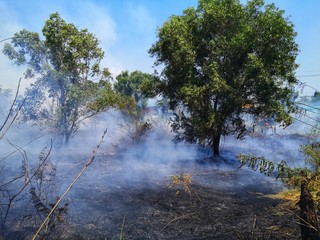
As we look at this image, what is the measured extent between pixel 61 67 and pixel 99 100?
249 centimetres

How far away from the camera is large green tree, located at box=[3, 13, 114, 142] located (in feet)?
49.6

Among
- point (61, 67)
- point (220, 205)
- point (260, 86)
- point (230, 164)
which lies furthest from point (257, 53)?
point (61, 67)

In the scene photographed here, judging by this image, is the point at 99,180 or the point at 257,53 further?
the point at 257,53

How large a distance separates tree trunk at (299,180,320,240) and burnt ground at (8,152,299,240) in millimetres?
606

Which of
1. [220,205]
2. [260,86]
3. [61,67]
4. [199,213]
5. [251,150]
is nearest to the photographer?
[199,213]

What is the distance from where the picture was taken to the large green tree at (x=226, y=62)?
13180 millimetres

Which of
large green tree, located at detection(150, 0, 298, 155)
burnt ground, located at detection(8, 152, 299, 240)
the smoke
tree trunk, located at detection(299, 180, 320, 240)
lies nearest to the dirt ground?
burnt ground, located at detection(8, 152, 299, 240)

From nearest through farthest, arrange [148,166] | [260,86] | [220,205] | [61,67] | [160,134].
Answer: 1. [220,205]
2. [260,86]
3. [148,166]
4. [61,67]
5. [160,134]

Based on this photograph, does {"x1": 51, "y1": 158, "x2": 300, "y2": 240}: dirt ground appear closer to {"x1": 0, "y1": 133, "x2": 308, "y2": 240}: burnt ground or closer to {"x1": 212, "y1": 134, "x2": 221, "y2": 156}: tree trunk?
{"x1": 0, "y1": 133, "x2": 308, "y2": 240}: burnt ground

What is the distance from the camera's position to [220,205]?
27.6ft

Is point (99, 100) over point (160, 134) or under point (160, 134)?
over

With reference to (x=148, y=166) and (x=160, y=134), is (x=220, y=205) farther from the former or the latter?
(x=160, y=134)

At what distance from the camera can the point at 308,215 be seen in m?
3.91

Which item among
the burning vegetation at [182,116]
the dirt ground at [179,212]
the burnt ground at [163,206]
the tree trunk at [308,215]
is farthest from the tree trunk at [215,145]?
the tree trunk at [308,215]
